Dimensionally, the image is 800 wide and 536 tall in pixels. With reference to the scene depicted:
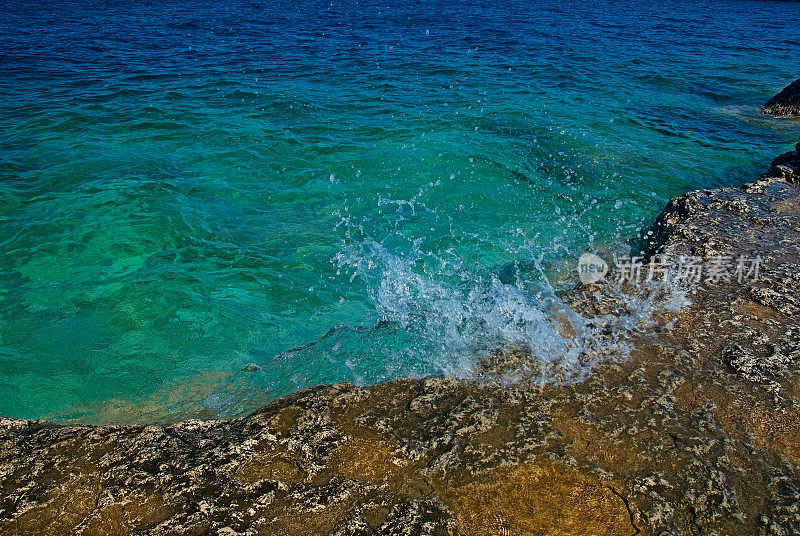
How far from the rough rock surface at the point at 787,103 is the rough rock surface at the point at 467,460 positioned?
33.6ft

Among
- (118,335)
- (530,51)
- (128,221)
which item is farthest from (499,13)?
(118,335)

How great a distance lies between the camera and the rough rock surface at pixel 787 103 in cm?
1208

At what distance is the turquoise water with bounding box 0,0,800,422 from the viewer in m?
5.12

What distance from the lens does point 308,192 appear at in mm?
8344

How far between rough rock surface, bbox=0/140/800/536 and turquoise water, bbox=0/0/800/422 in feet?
2.42

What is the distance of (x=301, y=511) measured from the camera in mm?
2850

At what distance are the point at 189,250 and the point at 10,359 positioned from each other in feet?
7.42
